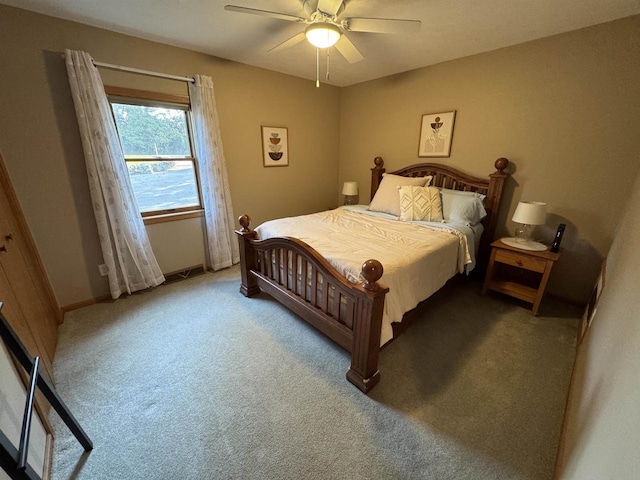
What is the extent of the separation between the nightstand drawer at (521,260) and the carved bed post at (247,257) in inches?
94.3

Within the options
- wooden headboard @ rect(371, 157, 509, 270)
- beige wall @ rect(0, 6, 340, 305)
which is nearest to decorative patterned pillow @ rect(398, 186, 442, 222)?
wooden headboard @ rect(371, 157, 509, 270)

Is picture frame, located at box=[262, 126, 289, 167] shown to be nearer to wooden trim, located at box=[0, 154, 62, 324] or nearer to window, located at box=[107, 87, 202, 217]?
window, located at box=[107, 87, 202, 217]

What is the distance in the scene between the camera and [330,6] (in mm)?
1684

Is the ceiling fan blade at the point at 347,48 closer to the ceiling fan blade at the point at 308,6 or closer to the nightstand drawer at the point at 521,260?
the ceiling fan blade at the point at 308,6

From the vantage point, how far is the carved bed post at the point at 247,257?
2504mm

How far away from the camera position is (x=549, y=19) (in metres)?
2.00

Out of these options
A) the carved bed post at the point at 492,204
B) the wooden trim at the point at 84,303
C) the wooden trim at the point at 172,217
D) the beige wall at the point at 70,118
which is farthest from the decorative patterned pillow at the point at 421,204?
the wooden trim at the point at 84,303

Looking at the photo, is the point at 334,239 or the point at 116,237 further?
the point at 116,237

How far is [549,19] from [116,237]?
163 inches

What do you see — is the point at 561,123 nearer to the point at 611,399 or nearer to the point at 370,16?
the point at 370,16

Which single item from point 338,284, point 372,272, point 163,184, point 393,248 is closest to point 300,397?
point 338,284

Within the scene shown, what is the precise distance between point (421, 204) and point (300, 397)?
216cm

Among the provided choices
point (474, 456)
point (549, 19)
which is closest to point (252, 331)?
point (474, 456)

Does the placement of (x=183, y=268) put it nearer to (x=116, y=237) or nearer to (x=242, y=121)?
(x=116, y=237)
